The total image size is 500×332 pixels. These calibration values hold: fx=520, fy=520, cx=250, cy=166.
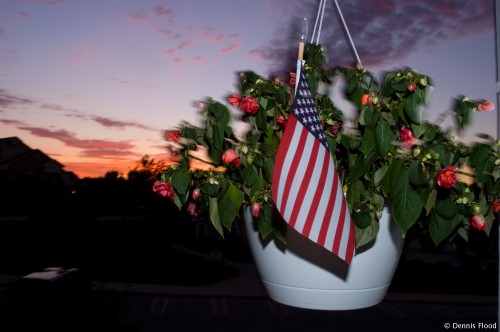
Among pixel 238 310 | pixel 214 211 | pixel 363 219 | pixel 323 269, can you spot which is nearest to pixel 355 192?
pixel 363 219

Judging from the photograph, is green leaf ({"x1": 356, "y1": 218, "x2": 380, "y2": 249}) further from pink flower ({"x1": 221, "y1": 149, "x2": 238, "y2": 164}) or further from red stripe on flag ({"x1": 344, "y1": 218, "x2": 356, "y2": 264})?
pink flower ({"x1": 221, "y1": 149, "x2": 238, "y2": 164})

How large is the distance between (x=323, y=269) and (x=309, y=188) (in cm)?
20

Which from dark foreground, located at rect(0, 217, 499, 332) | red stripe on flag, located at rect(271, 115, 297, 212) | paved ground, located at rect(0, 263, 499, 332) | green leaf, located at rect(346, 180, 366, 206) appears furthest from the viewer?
paved ground, located at rect(0, 263, 499, 332)

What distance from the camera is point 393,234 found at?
39.9 inches

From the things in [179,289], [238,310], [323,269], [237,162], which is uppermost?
[237,162]

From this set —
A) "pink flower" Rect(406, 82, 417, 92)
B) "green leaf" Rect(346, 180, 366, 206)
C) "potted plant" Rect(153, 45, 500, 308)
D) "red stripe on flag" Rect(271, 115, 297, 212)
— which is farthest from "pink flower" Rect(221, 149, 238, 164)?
"pink flower" Rect(406, 82, 417, 92)

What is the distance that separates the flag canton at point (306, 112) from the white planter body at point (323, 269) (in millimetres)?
199

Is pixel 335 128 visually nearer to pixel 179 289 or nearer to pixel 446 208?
pixel 446 208

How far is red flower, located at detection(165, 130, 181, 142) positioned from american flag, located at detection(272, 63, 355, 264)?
0.30 metres

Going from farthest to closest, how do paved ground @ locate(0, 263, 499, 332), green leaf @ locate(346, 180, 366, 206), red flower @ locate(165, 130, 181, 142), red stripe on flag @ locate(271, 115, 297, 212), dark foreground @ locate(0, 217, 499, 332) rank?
paved ground @ locate(0, 263, 499, 332) → dark foreground @ locate(0, 217, 499, 332) → red flower @ locate(165, 130, 181, 142) → green leaf @ locate(346, 180, 366, 206) → red stripe on flag @ locate(271, 115, 297, 212)

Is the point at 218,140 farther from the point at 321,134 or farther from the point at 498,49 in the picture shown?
the point at 498,49

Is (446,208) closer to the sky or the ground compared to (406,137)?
closer to the ground

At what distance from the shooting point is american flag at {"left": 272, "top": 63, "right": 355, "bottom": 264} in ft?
2.84

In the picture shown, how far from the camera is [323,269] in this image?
3.28ft
